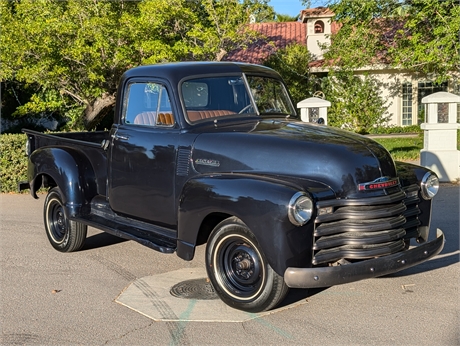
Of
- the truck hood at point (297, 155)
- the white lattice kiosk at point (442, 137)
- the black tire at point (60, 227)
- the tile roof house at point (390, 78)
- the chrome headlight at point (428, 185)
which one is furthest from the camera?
the tile roof house at point (390, 78)

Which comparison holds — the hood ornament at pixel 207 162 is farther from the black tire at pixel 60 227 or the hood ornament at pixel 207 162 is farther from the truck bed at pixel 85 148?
the black tire at pixel 60 227

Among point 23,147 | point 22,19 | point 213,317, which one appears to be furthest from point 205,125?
point 22,19

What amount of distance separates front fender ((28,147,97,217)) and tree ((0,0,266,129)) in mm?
7132

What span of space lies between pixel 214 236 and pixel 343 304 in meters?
1.24

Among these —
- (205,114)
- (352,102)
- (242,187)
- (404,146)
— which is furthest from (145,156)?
(352,102)

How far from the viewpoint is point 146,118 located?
6309 mm

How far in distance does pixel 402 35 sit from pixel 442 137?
9055mm

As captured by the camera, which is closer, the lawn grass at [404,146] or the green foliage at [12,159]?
the green foliage at [12,159]

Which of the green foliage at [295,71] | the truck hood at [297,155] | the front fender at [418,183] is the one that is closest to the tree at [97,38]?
the green foliage at [295,71]

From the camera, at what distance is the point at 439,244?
538 cm

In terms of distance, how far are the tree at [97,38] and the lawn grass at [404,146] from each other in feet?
16.5

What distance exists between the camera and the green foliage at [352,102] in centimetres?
2155

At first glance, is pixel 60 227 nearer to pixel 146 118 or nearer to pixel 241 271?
pixel 146 118

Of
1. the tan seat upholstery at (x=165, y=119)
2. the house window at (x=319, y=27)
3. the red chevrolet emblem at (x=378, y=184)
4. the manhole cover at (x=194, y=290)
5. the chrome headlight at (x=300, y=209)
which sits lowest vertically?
the manhole cover at (x=194, y=290)
